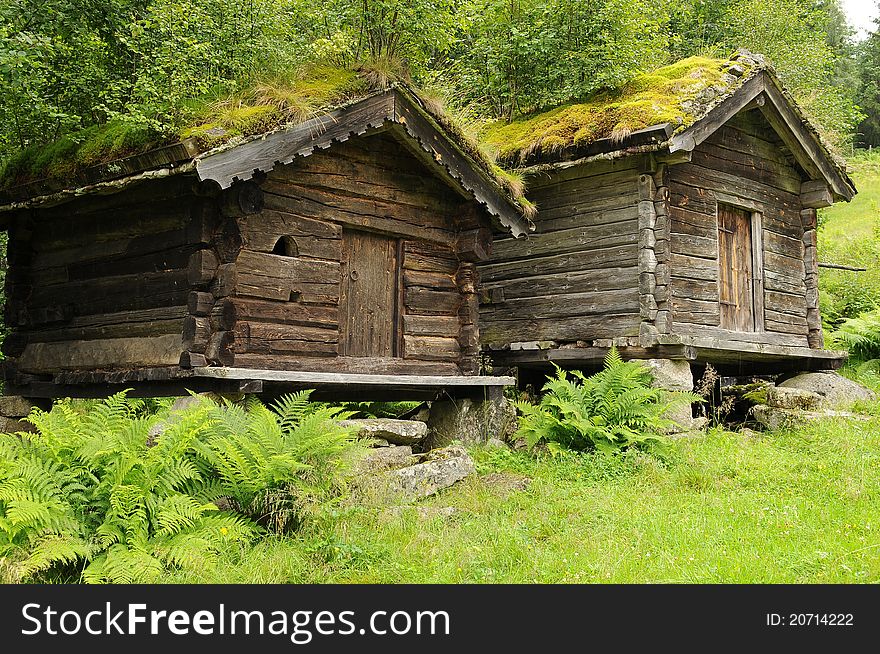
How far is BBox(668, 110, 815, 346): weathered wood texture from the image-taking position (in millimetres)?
12203

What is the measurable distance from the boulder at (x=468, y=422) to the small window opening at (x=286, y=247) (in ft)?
9.80

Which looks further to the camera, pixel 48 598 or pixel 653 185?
pixel 653 185

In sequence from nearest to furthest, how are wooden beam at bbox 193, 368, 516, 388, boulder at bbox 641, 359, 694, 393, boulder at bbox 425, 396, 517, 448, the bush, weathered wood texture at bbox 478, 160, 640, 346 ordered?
the bush
wooden beam at bbox 193, 368, 516, 388
boulder at bbox 425, 396, 517, 448
boulder at bbox 641, 359, 694, 393
weathered wood texture at bbox 478, 160, 640, 346

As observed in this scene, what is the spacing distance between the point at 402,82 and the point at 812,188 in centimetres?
816

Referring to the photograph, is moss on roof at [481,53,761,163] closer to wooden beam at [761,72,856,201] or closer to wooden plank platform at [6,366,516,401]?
wooden beam at [761,72,856,201]

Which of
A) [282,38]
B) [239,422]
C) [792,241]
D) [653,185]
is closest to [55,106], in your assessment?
[282,38]

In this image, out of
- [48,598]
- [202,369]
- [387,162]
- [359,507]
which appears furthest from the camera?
[387,162]

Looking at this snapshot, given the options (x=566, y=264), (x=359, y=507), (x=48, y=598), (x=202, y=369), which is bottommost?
(x=48, y=598)

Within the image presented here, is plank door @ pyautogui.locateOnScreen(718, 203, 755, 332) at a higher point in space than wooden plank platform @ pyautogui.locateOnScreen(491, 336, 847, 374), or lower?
higher

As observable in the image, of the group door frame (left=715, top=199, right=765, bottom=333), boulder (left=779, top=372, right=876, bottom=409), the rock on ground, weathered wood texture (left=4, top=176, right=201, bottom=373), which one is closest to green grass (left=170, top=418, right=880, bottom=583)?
the rock on ground

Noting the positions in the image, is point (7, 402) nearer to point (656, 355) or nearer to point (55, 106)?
point (55, 106)

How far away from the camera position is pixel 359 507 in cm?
695

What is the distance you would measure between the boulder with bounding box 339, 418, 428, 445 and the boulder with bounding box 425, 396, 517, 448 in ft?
3.66

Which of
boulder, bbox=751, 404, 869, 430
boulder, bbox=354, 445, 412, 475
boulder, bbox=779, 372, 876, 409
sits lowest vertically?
boulder, bbox=354, 445, 412, 475
